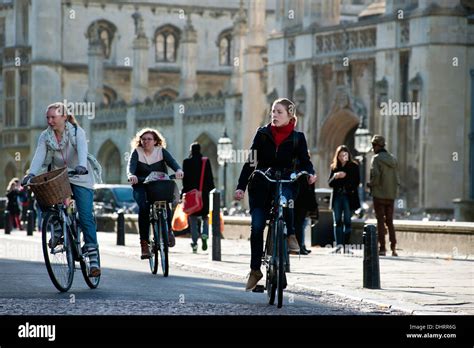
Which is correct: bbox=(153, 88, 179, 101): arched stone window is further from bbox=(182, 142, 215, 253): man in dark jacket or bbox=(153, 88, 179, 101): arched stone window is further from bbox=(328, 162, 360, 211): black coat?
bbox=(328, 162, 360, 211): black coat

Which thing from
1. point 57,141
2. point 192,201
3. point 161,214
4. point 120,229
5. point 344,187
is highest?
point 57,141

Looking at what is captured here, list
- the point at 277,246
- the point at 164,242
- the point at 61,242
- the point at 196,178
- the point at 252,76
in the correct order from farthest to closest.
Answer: the point at 252,76
the point at 196,178
the point at 164,242
the point at 61,242
the point at 277,246

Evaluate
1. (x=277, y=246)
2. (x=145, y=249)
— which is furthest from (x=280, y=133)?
(x=145, y=249)

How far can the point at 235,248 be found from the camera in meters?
30.1

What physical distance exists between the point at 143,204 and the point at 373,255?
128 inches

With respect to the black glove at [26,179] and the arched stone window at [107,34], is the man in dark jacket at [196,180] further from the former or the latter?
the arched stone window at [107,34]

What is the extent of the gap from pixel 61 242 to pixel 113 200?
31945 mm

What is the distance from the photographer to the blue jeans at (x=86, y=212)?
661 inches

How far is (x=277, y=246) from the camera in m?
15.1

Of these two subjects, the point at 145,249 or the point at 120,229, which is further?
the point at 120,229

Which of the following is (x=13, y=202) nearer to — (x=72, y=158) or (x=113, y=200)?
(x=113, y=200)

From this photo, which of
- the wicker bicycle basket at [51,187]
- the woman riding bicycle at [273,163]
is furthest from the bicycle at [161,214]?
the woman riding bicycle at [273,163]
